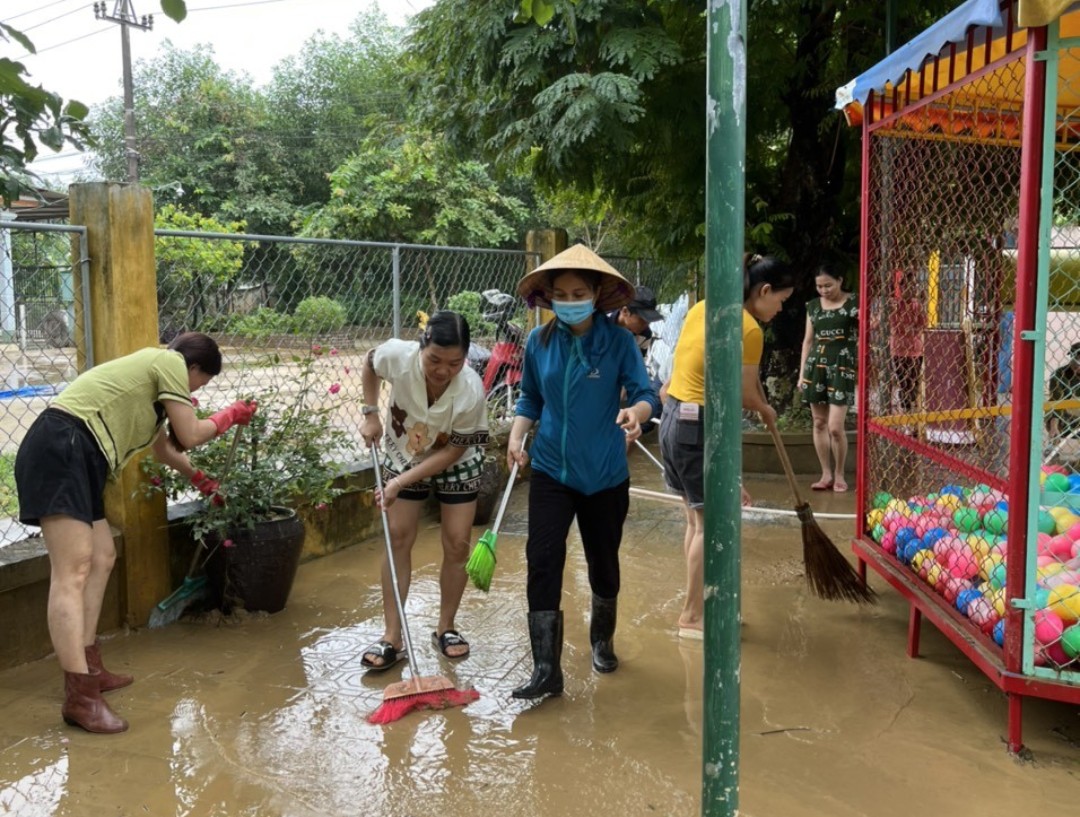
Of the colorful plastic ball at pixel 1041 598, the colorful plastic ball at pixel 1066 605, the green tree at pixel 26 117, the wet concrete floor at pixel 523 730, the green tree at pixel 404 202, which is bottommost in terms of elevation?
the wet concrete floor at pixel 523 730

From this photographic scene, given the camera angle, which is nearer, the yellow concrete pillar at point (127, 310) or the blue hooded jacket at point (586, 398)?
the blue hooded jacket at point (586, 398)

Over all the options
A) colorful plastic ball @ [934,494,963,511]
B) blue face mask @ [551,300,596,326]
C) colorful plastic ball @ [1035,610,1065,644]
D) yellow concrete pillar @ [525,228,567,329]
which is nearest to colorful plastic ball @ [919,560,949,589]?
colorful plastic ball @ [934,494,963,511]

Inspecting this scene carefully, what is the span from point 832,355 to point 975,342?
4.44ft

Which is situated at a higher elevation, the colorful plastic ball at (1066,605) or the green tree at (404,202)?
the green tree at (404,202)

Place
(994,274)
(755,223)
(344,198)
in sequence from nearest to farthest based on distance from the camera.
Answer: (994,274), (755,223), (344,198)

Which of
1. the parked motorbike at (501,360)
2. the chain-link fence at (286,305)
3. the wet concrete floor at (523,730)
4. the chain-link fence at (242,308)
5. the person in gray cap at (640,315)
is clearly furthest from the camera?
the parked motorbike at (501,360)

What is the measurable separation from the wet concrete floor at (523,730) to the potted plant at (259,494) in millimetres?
201

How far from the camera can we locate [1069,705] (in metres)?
3.67

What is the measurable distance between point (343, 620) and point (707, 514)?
3.25 meters

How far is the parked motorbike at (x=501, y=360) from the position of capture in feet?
26.5

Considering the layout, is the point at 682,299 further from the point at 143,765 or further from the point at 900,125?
the point at 143,765

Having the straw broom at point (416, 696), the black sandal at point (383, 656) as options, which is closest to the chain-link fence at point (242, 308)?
the black sandal at point (383, 656)

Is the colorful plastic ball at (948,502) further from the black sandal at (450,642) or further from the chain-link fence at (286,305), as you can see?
the chain-link fence at (286,305)

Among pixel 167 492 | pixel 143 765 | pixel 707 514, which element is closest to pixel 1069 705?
pixel 707 514
